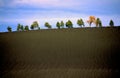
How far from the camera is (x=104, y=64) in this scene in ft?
94.5

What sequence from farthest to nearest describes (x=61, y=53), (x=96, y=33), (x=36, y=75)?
(x=96, y=33), (x=61, y=53), (x=36, y=75)

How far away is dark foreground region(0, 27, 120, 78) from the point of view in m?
26.5

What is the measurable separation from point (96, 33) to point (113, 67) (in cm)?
1434

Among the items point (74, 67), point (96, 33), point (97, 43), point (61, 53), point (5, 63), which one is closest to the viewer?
point (74, 67)

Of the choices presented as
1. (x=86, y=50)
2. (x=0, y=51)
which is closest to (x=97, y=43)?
(x=86, y=50)

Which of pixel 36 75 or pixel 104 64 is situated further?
pixel 104 64

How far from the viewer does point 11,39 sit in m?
41.9

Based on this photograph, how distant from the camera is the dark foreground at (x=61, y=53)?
2655 cm

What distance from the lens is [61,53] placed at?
33.5m

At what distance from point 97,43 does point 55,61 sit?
8609 mm

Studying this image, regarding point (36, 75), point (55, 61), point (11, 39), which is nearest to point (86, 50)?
point (55, 61)

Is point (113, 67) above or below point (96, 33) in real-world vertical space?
below

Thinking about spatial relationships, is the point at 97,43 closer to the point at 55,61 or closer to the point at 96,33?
the point at 96,33

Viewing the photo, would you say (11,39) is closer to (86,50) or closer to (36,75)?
(86,50)
